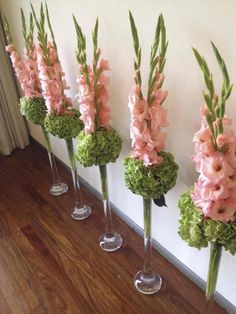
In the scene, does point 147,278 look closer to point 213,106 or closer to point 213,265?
point 213,265

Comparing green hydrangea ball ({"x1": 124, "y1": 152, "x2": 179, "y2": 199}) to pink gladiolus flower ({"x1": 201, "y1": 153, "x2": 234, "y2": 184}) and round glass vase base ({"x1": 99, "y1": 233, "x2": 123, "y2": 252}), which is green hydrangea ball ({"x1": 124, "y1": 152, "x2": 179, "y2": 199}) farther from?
round glass vase base ({"x1": 99, "y1": 233, "x2": 123, "y2": 252})

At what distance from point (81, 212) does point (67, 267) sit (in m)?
0.36

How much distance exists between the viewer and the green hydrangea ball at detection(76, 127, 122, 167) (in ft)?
4.24

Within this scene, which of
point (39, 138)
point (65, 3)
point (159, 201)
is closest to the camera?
point (159, 201)

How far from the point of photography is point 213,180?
0.81m

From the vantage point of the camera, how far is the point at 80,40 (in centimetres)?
118

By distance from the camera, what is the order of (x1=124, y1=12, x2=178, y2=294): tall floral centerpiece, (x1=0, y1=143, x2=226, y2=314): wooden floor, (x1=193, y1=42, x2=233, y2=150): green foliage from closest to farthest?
(x1=193, y1=42, x2=233, y2=150): green foliage → (x1=124, y1=12, x2=178, y2=294): tall floral centerpiece → (x1=0, y1=143, x2=226, y2=314): wooden floor

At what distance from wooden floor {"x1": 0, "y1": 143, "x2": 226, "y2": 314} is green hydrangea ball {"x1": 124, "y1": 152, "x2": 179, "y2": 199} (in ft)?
1.81

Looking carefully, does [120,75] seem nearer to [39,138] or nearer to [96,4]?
[96,4]

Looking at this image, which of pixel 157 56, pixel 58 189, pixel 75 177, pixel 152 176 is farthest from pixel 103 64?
pixel 58 189

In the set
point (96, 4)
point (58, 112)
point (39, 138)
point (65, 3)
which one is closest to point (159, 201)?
point (58, 112)

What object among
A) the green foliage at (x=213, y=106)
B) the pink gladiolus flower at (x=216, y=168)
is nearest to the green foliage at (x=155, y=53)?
the green foliage at (x=213, y=106)

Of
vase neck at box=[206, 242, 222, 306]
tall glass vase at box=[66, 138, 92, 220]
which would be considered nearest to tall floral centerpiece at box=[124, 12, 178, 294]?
vase neck at box=[206, 242, 222, 306]

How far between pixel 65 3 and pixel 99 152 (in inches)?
27.5
